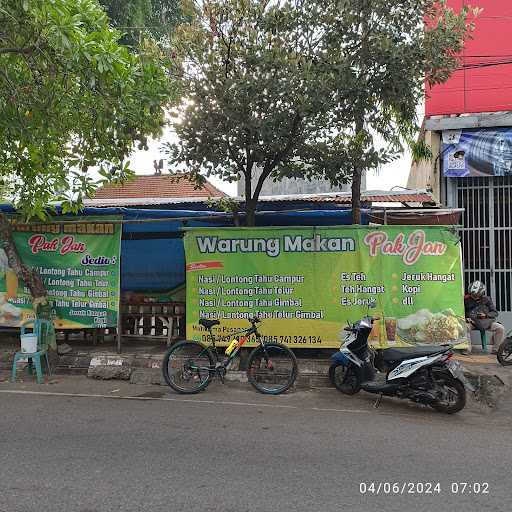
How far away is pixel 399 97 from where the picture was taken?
751cm

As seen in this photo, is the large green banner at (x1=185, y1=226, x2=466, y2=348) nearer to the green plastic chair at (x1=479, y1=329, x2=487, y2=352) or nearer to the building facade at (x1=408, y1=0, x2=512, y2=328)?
the green plastic chair at (x1=479, y1=329, x2=487, y2=352)

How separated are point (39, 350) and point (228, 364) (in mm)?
2916

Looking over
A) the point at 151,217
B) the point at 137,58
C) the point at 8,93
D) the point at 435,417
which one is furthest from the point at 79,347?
the point at 435,417

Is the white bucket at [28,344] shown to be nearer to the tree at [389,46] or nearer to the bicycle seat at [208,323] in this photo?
the bicycle seat at [208,323]

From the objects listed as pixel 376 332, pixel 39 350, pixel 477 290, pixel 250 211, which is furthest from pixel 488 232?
pixel 39 350

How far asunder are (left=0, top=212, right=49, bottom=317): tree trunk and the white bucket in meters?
0.77

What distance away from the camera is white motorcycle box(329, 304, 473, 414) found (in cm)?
615

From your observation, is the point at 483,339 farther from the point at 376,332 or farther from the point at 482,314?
the point at 376,332

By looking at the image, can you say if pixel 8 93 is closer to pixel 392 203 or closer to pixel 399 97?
pixel 399 97

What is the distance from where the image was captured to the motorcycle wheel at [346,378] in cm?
696

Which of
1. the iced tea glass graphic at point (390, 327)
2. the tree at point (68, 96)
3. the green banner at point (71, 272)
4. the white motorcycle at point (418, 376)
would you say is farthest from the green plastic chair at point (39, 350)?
the iced tea glass graphic at point (390, 327)
